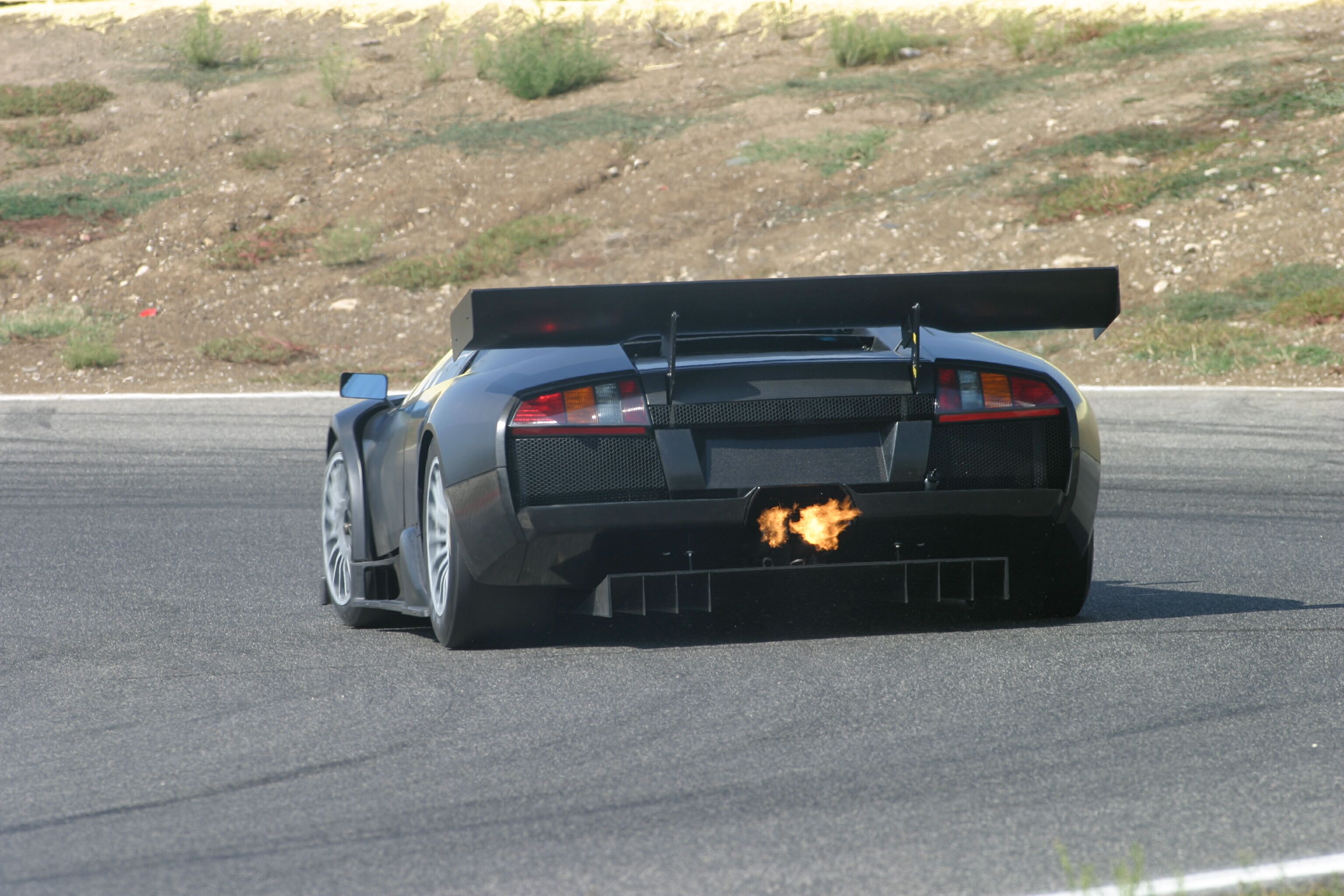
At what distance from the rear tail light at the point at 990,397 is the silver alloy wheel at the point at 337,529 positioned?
2.52 m

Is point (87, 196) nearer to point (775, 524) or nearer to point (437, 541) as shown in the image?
point (437, 541)

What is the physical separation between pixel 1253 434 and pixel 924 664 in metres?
8.27

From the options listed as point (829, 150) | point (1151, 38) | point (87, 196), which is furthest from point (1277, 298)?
point (87, 196)

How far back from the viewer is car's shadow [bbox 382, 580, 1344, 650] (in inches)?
225

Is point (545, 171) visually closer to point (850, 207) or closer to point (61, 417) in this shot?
point (850, 207)

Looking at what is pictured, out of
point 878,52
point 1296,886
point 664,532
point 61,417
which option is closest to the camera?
point 1296,886

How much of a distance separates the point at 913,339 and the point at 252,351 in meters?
15.7

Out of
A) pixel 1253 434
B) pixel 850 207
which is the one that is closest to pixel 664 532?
pixel 1253 434

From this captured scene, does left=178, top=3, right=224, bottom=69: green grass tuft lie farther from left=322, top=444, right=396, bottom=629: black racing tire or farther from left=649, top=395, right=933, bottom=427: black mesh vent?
left=649, top=395, right=933, bottom=427: black mesh vent

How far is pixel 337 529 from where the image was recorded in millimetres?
6988

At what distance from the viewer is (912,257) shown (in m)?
22.3

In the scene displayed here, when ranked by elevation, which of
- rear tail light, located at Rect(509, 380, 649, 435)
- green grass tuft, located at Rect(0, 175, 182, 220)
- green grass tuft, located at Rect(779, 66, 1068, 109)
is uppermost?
rear tail light, located at Rect(509, 380, 649, 435)

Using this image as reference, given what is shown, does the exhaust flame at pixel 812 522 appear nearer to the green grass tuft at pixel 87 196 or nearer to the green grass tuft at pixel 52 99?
the green grass tuft at pixel 87 196

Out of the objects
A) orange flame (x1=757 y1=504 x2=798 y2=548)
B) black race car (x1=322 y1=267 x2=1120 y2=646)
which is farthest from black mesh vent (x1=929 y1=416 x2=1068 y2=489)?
orange flame (x1=757 y1=504 x2=798 y2=548)
